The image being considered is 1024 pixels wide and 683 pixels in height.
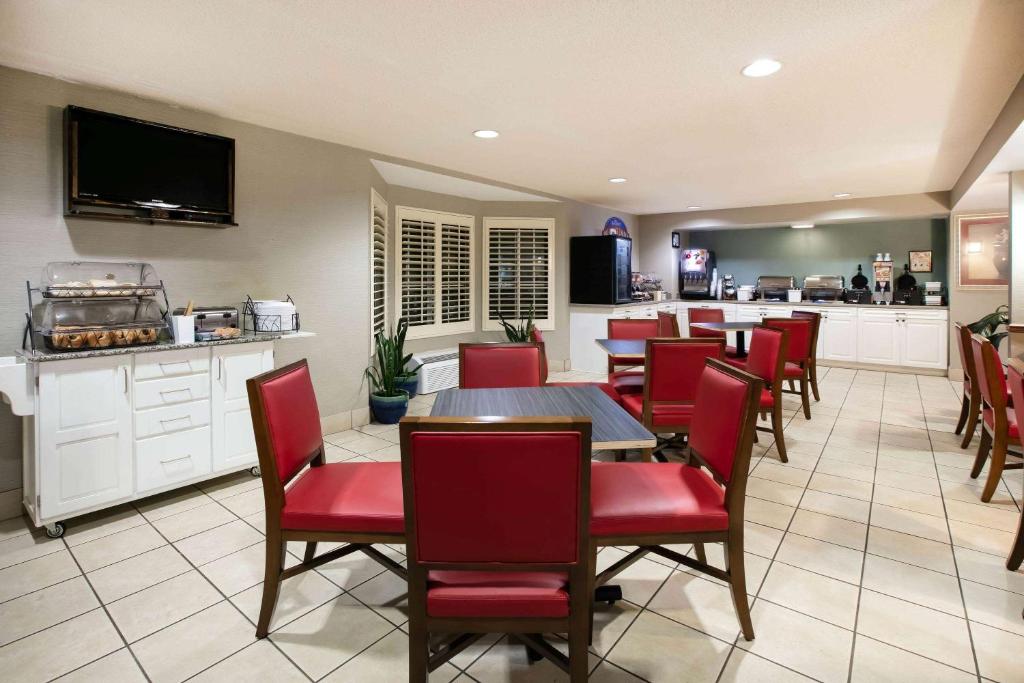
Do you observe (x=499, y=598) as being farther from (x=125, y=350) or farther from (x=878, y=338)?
(x=878, y=338)

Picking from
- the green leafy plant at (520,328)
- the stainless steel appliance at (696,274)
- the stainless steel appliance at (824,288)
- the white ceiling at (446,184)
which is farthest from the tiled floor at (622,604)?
the stainless steel appliance at (696,274)

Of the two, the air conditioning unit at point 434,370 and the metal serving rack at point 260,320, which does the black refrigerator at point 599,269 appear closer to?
the air conditioning unit at point 434,370

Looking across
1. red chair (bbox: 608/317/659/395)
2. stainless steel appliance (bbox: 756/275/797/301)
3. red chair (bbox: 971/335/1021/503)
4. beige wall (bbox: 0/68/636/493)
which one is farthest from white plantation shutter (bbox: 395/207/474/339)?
red chair (bbox: 971/335/1021/503)

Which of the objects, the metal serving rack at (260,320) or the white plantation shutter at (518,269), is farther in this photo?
the white plantation shutter at (518,269)

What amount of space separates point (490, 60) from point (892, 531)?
10.7 feet

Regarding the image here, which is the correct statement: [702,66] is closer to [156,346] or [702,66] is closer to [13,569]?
[156,346]

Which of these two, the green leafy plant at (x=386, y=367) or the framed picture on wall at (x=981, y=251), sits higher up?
the framed picture on wall at (x=981, y=251)

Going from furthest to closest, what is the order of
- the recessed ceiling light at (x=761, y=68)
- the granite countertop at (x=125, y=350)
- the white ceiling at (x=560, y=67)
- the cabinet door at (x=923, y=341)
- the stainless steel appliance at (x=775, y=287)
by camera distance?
the stainless steel appliance at (x=775, y=287), the cabinet door at (x=923, y=341), the recessed ceiling light at (x=761, y=68), the granite countertop at (x=125, y=350), the white ceiling at (x=560, y=67)

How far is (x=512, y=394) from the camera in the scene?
262cm

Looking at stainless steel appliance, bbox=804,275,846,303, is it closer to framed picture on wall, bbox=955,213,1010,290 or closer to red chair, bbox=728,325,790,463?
framed picture on wall, bbox=955,213,1010,290

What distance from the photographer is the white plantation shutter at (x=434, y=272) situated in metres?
5.95

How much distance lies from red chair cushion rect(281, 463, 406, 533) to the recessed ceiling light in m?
2.72

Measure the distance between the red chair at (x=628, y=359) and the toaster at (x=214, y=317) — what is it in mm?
2645

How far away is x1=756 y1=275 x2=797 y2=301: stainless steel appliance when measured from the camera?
8198 mm
